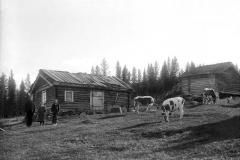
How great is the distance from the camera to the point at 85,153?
1283cm

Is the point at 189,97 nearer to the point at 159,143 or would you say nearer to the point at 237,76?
the point at 237,76

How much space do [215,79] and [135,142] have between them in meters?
27.9

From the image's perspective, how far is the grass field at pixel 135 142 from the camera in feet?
40.6

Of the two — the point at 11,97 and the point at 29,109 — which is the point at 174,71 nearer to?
the point at 11,97

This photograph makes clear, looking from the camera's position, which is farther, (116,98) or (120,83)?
(120,83)

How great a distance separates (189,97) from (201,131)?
72.1 ft

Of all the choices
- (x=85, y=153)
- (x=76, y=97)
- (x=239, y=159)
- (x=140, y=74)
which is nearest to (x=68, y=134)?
(x=85, y=153)

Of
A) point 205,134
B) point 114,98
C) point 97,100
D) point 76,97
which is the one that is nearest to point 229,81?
point 114,98

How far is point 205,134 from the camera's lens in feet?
51.1

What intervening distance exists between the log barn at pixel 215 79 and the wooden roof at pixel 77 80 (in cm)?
1220

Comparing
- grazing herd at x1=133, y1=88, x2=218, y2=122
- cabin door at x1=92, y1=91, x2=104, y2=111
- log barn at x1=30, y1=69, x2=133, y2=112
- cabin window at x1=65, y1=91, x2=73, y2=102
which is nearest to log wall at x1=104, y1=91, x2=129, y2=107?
log barn at x1=30, y1=69, x2=133, y2=112

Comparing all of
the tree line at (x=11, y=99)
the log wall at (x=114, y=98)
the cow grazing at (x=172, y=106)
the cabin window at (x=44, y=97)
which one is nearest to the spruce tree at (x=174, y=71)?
the tree line at (x=11, y=99)

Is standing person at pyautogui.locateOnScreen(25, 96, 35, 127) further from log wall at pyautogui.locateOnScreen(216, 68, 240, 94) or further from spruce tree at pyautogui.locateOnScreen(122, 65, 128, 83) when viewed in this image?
spruce tree at pyautogui.locateOnScreen(122, 65, 128, 83)

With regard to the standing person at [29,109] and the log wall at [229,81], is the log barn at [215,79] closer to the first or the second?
the log wall at [229,81]
